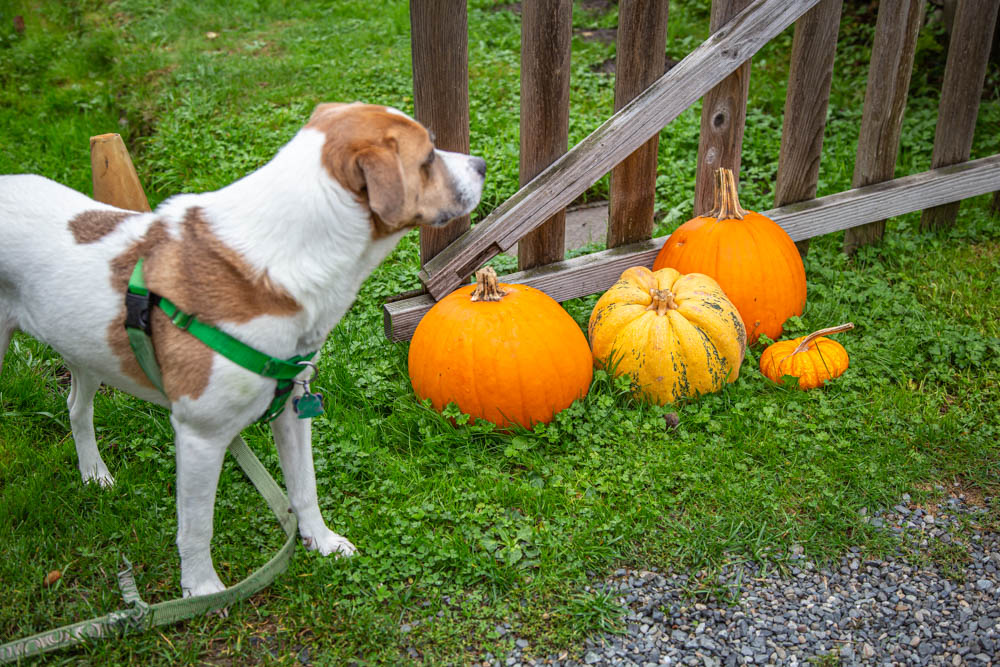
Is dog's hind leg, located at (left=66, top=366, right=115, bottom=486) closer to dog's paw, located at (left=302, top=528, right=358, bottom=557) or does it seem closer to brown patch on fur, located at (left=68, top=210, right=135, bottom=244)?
brown patch on fur, located at (left=68, top=210, right=135, bottom=244)

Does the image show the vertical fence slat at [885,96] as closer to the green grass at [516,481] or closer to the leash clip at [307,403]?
the green grass at [516,481]

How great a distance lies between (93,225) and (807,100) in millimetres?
4036

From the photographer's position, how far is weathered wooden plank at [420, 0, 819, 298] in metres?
4.25

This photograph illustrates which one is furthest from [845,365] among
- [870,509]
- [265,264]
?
[265,264]

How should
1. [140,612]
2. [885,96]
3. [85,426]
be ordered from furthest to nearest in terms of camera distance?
[885,96]
[85,426]
[140,612]

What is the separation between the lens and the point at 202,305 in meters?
2.55

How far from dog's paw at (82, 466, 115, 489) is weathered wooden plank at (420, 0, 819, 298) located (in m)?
1.83

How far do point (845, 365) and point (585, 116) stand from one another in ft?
11.9

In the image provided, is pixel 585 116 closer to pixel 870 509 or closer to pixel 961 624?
pixel 870 509

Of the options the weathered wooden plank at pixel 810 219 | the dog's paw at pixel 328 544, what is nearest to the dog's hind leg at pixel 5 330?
the dog's paw at pixel 328 544

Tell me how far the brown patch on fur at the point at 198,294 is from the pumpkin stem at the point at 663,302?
2.03 metres

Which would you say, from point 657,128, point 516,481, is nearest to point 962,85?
point 657,128

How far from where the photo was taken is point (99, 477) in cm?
360

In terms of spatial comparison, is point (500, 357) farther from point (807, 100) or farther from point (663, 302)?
point (807, 100)
